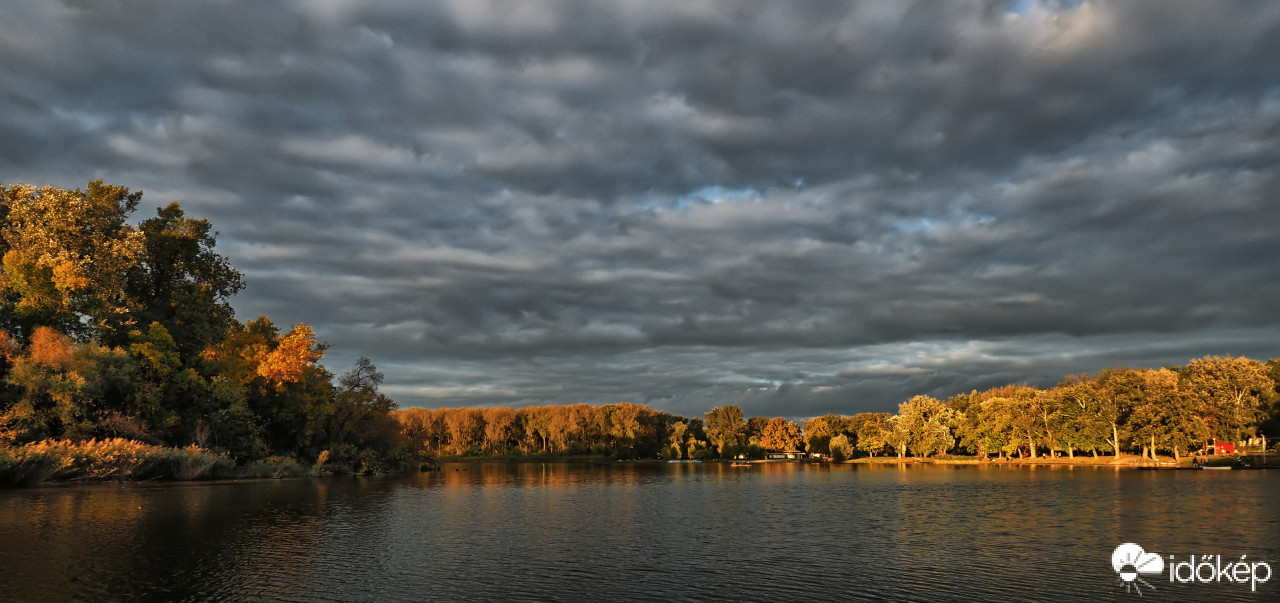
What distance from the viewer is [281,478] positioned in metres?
98.1

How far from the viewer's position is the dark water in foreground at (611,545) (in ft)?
86.9

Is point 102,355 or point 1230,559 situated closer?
point 1230,559

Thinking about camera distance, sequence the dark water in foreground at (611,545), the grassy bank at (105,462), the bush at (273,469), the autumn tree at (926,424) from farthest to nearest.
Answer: the autumn tree at (926,424) → the bush at (273,469) → the grassy bank at (105,462) → the dark water in foreground at (611,545)

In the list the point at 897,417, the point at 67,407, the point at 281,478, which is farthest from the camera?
the point at 897,417

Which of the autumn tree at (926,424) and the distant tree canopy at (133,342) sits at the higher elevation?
the distant tree canopy at (133,342)

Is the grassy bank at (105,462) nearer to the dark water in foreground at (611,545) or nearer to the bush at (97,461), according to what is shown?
the bush at (97,461)

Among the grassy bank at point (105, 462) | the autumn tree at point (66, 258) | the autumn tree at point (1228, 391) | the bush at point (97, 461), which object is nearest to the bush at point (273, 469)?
the grassy bank at point (105, 462)

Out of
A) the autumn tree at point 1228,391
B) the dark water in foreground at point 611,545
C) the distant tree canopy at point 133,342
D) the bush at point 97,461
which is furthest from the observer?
the autumn tree at point 1228,391

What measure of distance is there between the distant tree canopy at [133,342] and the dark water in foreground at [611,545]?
11.6m

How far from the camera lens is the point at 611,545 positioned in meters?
37.3

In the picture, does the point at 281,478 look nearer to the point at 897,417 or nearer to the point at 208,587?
the point at 208,587

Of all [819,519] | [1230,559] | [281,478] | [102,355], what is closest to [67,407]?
[102,355]

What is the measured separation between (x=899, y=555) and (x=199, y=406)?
81.9 m

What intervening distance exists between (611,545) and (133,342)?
68.3 meters
